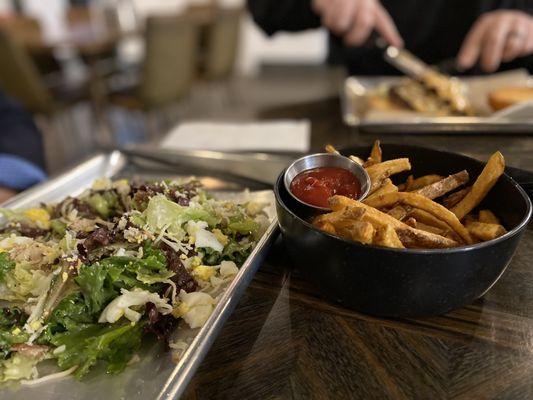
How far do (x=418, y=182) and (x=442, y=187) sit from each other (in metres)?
0.09

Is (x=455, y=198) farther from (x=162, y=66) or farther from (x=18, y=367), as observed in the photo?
(x=162, y=66)

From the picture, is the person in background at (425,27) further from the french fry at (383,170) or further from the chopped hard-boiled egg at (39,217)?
the chopped hard-boiled egg at (39,217)

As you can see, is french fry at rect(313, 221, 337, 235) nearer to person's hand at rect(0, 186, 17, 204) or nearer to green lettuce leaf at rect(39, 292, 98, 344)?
green lettuce leaf at rect(39, 292, 98, 344)

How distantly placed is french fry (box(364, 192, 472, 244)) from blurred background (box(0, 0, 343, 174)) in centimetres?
127

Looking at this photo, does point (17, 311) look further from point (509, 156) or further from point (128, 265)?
point (509, 156)

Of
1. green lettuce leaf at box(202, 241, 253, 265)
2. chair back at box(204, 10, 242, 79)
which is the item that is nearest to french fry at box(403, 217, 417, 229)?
green lettuce leaf at box(202, 241, 253, 265)

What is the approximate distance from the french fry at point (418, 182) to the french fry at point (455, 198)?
0.05 m

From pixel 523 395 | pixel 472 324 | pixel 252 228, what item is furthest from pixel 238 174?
pixel 523 395

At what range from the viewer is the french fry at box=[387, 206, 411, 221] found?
84cm

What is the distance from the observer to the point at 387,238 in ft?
2.34

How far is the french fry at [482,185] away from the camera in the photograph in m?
0.87

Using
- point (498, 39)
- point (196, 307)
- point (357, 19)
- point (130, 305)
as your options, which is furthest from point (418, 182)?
point (498, 39)

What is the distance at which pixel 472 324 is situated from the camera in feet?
2.58

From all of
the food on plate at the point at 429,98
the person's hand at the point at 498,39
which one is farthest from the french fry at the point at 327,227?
the person's hand at the point at 498,39
